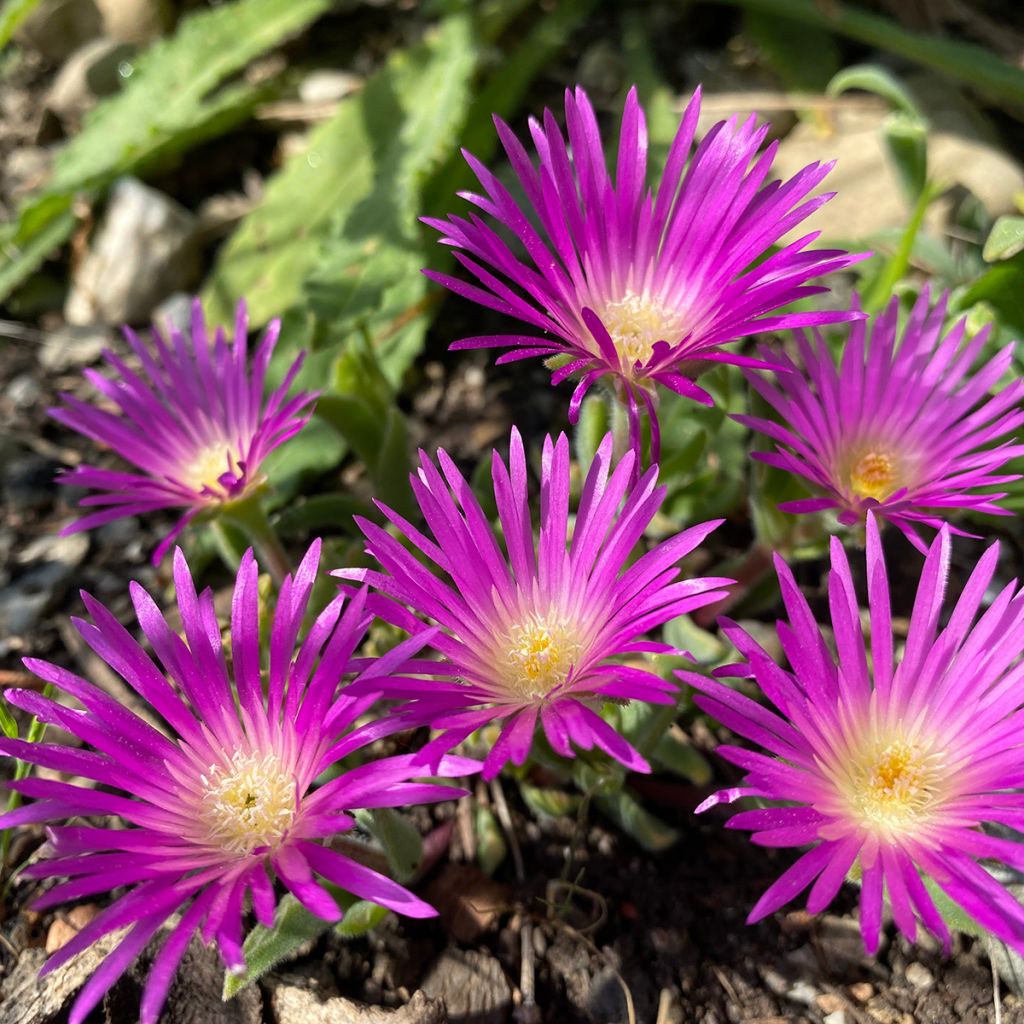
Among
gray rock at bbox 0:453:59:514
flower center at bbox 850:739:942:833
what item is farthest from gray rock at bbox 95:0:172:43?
flower center at bbox 850:739:942:833

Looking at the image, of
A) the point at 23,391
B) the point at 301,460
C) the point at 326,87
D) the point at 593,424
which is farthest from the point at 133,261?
the point at 593,424

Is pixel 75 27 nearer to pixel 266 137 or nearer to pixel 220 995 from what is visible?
pixel 266 137

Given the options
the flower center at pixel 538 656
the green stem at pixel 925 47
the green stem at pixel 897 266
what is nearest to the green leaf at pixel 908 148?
the green stem at pixel 897 266

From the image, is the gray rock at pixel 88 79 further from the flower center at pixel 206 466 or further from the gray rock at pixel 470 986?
the gray rock at pixel 470 986

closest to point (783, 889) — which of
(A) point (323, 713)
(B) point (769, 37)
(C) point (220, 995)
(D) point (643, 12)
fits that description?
(A) point (323, 713)

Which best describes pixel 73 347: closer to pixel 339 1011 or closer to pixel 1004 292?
pixel 339 1011

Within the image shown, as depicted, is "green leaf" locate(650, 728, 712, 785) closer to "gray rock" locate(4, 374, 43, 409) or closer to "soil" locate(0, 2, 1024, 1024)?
"soil" locate(0, 2, 1024, 1024)
